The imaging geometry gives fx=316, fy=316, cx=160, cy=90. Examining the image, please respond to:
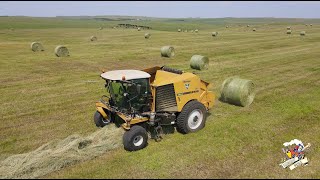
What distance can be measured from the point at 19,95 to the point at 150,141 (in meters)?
9.49

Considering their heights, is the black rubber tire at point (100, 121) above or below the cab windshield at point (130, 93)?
below

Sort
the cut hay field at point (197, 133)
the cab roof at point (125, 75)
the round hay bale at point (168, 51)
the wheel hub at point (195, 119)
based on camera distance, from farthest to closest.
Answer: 1. the round hay bale at point (168, 51)
2. the wheel hub at point (195, 119)
3. the cab roof at point (125, 75)
4. the cut hay field at point (197, 133)

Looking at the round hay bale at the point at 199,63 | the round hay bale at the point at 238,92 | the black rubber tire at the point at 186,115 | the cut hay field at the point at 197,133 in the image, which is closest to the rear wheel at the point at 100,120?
the cut hay field at the point at 197,133

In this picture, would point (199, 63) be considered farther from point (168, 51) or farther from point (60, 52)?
point (60, 52)

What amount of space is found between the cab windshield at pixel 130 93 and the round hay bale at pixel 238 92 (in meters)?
5.54

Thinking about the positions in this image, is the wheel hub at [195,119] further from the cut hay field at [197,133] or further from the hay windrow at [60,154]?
the hay windrow at [60,154]

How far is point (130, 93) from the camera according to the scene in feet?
32.3

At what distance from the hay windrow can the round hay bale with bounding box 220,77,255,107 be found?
5990 mm

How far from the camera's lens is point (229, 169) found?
867 centimetres

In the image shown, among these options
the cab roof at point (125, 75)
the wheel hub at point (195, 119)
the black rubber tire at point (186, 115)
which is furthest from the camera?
the wheel hub at point (195, 119)

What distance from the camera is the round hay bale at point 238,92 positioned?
46.0 feet

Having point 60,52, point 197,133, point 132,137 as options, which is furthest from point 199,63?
point 132,137

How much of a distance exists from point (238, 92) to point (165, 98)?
491 centimetres

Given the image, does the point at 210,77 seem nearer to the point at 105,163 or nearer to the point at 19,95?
the point at 19,95
